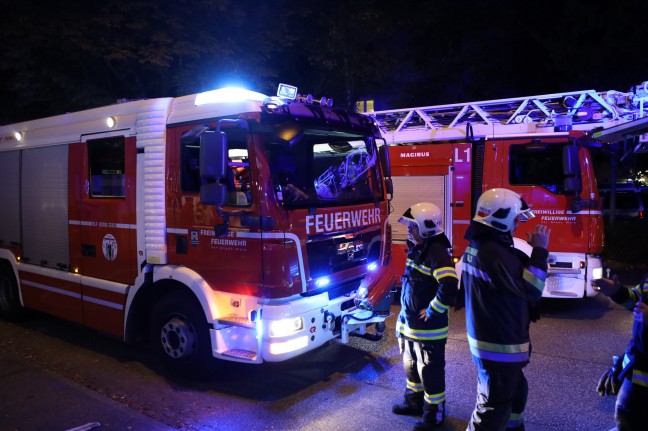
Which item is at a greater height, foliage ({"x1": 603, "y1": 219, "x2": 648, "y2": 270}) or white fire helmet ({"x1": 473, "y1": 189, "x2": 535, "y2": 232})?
white fire helmet ({"x1": 473, "y1": 189, "x2": 535, "y2": 232})

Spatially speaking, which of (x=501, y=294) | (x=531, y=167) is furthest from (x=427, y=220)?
(x=531, y=167)

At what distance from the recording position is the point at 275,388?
4.69 m

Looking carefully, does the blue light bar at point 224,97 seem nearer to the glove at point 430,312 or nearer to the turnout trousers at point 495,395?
the glove at point 430,312

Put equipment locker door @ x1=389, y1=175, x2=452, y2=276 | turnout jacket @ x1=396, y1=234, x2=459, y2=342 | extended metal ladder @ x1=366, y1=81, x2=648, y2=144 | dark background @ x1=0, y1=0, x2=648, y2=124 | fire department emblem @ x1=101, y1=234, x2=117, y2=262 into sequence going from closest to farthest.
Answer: turnout jacket @ x1=396, y1=234, x2=459, y2=342 < fire department emblem @ x1=101, y1=234, x2=117, y2=262 < extended metal ladder @ x1=366, y1=81, x2=648, y2=144 < equipment locker door @ x1=389, y1=175, x2=452, y2=276 < dark background @ x1=0, y1=0, x2=648, y2=124

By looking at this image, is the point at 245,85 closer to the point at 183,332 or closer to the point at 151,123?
the point at 151,123

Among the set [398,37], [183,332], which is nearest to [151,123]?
[183,332]

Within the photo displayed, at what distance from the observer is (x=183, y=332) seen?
463 cm

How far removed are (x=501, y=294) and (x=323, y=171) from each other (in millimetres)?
2544

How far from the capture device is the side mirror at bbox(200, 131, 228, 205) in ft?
13.1

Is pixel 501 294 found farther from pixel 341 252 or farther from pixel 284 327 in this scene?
pixel 341 252

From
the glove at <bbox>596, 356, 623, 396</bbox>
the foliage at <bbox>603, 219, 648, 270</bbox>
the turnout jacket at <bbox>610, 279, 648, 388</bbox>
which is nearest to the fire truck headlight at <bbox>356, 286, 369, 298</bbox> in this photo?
the glove at <bbox>596, 356, 623, 396</bbox>

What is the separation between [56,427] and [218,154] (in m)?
2.46

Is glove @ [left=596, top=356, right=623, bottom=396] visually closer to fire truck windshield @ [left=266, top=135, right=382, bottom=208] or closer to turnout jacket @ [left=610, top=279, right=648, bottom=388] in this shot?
turnout jacket @ [left=610, top=279, right=648, bottom=388]

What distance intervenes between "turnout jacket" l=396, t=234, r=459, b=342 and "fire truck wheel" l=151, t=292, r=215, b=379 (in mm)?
1850
